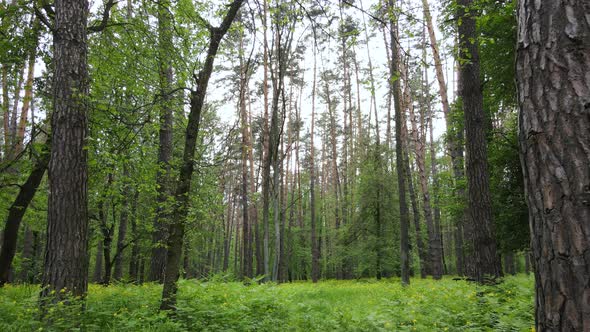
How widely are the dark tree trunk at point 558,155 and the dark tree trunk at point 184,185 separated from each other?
443 cm

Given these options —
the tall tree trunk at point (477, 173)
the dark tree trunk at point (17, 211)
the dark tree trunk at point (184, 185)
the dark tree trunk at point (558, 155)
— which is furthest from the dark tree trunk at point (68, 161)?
the tall tree trunk at point (477, 173)

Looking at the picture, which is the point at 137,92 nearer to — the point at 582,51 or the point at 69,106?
the point at 69,106

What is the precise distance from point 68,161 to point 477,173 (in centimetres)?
707

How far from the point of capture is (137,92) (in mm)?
7578

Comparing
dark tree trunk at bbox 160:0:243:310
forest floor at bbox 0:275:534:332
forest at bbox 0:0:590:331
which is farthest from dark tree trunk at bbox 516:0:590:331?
dark tree trunk at bbox 160:0:243:310

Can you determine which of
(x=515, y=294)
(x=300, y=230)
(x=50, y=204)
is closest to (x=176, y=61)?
(x=50, y=204)

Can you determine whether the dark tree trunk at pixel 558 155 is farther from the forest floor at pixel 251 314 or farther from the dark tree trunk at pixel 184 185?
the dark tree trunk at pixel 184 185

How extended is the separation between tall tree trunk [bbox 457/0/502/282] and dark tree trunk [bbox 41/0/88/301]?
6.51 m

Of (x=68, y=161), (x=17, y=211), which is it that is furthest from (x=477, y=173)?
(x=17, y=211)

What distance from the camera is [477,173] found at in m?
6.55

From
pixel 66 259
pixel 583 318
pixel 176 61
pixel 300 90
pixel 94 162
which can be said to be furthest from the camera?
pixel 300 90

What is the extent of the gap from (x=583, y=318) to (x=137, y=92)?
8.14 m

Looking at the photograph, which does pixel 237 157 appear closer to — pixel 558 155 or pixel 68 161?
pixel 68 161

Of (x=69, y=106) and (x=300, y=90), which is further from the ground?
(x=300, y=90)
